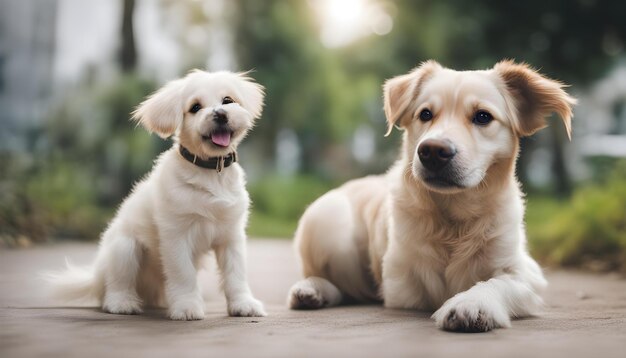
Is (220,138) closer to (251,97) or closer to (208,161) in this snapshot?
(208,161)

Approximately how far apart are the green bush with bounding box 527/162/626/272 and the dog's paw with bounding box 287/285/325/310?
350cm

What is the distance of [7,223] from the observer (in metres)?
7.51

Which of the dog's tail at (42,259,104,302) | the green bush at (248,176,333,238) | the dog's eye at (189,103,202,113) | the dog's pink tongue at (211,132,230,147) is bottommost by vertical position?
the dog's tail at (42,259,104,302)

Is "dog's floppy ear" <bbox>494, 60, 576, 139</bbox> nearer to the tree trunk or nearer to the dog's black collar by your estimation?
the dog's black collar

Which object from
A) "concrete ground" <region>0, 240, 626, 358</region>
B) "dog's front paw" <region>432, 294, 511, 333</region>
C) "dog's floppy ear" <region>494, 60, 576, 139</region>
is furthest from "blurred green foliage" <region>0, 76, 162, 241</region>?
"dog's front paw" <region>432, 294, 511, 333</region>

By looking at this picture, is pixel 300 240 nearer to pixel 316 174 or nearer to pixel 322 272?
pixel 322 272

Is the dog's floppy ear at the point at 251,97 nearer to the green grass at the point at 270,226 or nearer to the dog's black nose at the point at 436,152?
the dog's black nose at the point at 436,152

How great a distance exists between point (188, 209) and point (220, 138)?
0.37 meters

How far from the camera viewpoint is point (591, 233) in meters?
6.71

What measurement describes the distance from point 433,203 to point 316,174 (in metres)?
9.37

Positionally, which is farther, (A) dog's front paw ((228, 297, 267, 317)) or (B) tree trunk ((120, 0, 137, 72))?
(B) tree trunk ((120, 0, 137, 72))

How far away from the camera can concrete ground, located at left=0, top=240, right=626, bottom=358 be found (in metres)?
2.18

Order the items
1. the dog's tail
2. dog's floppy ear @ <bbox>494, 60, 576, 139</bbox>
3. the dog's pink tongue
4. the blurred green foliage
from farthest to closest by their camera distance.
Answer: the blurred green foliage < the dog's tail < dog's floppy ear @ <bbox>494, 60, 576, 139</bbox> < the dog's pink tongue

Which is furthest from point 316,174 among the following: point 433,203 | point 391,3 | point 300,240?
point 433,203
